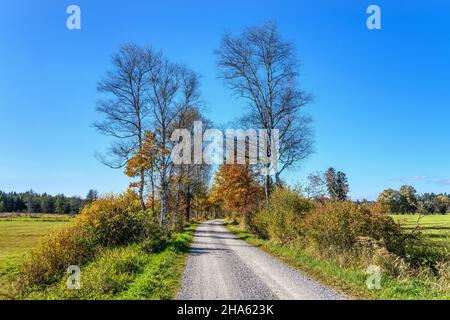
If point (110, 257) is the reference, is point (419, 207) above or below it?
above

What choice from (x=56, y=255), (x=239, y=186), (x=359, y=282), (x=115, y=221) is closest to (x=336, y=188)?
(x=359, y=282)

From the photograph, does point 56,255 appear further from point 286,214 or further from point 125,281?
point 286,214

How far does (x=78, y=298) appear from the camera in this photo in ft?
29.1

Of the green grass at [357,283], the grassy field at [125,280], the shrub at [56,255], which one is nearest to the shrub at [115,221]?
the shrub at [56,255]

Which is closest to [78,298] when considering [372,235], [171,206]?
[372,235]

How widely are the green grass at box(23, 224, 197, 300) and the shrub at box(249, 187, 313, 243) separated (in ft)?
22.5

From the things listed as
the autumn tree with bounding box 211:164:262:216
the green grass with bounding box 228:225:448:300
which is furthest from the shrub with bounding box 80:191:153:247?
the autumn tree with bounding box 211:164:262:216

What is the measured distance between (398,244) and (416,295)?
5.01 m

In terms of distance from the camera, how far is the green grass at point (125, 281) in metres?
8.99

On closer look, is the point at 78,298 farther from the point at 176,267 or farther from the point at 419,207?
the point at 419,207

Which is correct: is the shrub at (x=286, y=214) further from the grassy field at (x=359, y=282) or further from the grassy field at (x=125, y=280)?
the grassy field at (x=125, y=280)

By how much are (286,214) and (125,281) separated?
38.8 feet

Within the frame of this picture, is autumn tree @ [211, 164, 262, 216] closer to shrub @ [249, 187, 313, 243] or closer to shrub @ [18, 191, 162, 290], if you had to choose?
shrub @ [249, 187, 313, 243]

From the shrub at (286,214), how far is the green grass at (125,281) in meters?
6.85
